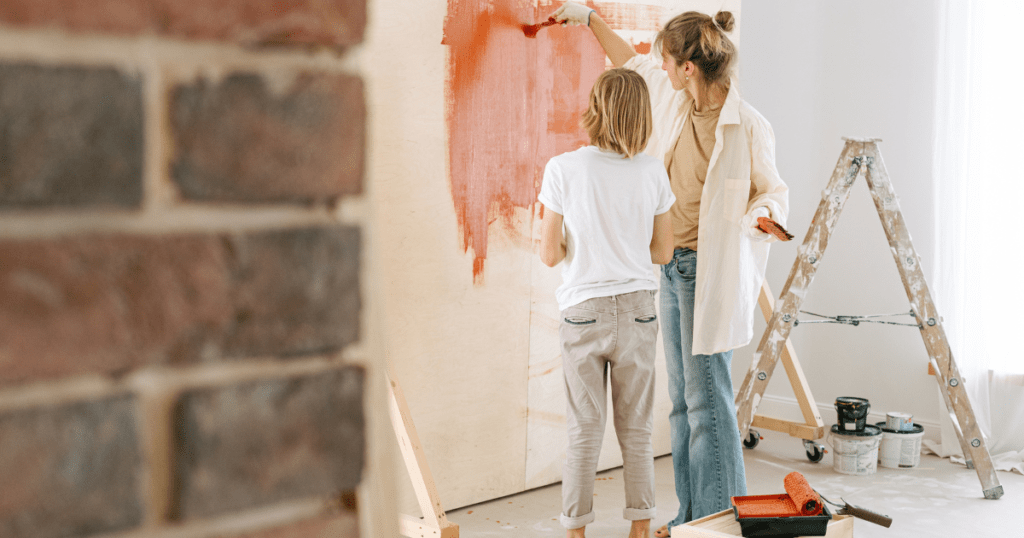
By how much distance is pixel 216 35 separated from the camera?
32 centimetres

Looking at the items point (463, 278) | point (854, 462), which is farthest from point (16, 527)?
point (854, 462)

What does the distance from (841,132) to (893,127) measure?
0.76ft

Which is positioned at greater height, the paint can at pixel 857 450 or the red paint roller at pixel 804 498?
the red paint roller at pixel 804 498

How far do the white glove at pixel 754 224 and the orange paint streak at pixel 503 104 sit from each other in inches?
34.8

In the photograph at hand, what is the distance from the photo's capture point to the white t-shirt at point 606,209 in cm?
217

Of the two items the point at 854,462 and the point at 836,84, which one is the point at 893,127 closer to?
the point at 836,84

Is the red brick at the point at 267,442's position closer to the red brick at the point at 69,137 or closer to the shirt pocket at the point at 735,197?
the red brick at the point at 69,137

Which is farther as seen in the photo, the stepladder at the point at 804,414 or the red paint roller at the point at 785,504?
the stepladder at the point at 804,414

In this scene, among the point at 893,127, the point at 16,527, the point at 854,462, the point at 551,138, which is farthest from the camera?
the point at 893,127

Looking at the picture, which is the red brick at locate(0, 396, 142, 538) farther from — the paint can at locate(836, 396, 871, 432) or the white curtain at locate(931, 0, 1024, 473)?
the white curtain at locate(931, 0, 1024, 473)

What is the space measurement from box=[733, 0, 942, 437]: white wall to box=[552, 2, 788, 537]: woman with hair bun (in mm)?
1784

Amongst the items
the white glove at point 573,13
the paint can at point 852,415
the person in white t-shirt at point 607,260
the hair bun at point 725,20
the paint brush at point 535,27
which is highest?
the white glove at point 573,13

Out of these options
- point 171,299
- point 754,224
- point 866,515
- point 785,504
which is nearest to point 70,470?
point 171,299

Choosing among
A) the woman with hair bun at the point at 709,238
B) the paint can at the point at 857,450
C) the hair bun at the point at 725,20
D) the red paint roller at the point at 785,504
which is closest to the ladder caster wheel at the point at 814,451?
the paint can at the point at 857,450
